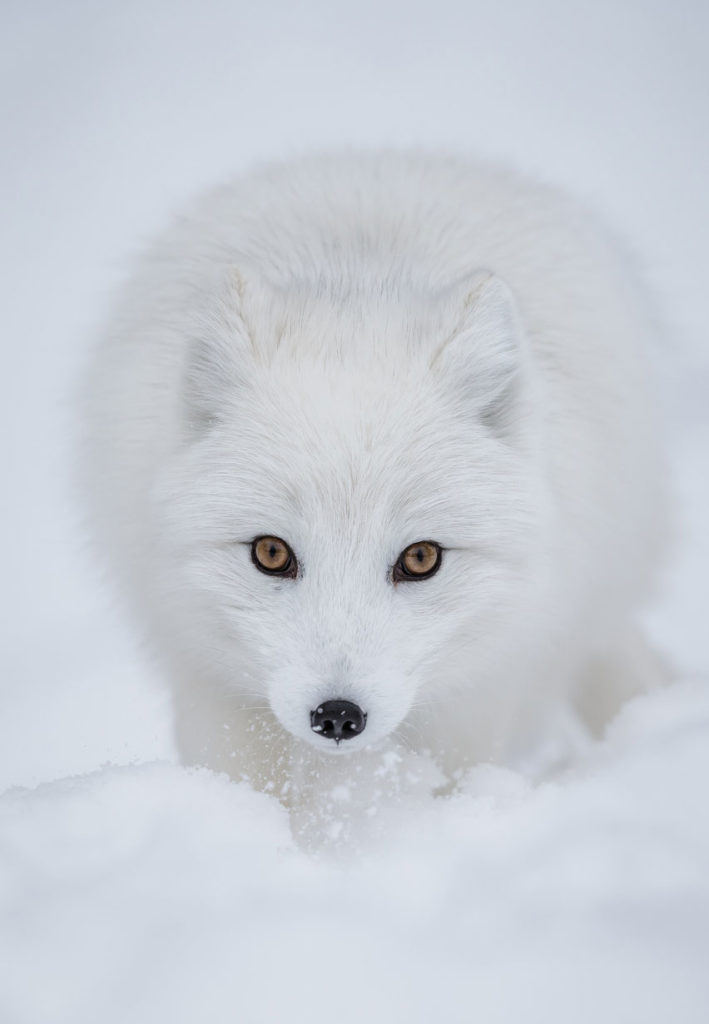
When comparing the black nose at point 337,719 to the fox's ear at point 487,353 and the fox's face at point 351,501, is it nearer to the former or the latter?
the fox's face at point 351,501

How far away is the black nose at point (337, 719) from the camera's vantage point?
2.25 meters

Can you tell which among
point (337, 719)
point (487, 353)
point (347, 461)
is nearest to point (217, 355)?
point (347, 461)

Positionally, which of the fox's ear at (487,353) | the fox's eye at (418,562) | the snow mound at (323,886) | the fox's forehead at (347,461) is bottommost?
the snow mound at (323,886)

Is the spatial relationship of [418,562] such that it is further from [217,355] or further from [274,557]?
[217,355]

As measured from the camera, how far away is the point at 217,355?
2.58 m

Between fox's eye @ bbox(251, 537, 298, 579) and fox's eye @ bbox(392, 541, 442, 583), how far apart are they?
0.74 feet

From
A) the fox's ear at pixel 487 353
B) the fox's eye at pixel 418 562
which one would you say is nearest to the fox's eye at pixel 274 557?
the fox's eye at pixel 418 562

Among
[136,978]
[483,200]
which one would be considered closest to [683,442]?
[483,200]

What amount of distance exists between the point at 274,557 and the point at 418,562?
1.03ft

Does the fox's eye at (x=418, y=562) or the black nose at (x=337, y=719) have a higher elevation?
the fox's eye at (x=418, y=562)

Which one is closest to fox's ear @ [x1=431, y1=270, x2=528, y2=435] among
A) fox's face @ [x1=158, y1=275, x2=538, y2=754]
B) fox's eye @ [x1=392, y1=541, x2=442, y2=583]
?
fox's face @ [x1=158, y1=275, x2=538, y2=754]

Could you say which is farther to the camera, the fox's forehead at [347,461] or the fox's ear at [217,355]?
the fox's ear at [217,355]

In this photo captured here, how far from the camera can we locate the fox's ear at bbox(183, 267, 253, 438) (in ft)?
8.39

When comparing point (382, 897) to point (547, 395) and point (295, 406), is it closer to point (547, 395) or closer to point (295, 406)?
point (295, 406)
